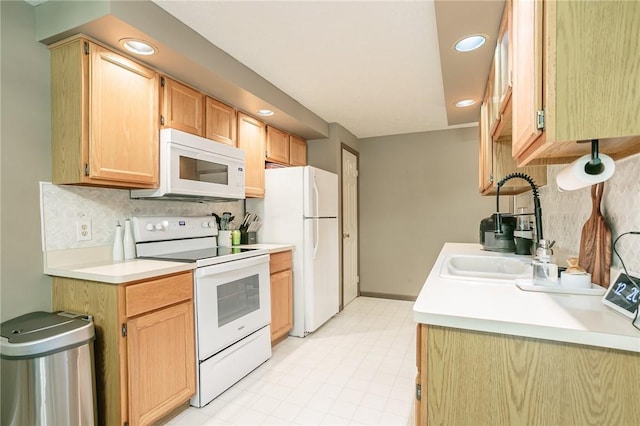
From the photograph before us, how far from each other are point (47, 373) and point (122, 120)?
1.31m

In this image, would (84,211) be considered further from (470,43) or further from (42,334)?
(470,43)

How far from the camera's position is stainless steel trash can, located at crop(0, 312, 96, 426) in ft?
4.27

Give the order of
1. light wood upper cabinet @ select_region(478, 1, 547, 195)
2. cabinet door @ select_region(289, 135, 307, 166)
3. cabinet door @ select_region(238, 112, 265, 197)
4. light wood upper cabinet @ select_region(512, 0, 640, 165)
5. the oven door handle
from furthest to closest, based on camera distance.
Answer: cabinet door @ select_region(289, 135, 307, 166) → cabinet door @ select_region(238, 112, 265, 197) → the oven door handle → light wood upper cabinet @ select_region(478, 1, 547, 195) → light wood upper cabinet @ select_region(512, 0, 640, 165)

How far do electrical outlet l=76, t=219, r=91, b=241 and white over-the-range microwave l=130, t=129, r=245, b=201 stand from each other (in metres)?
0.33

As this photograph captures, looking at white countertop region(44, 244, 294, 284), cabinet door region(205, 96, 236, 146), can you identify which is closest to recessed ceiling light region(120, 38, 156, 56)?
cabinet door region(205, 96, 236, 146)

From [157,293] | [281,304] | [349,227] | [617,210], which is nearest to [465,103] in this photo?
[617,210]

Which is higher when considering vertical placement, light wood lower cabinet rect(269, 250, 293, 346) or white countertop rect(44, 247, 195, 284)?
white countertop rect(44, 247, 195, 284)

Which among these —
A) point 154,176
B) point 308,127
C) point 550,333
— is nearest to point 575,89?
point 550,333

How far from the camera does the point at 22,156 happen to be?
63.5 inches

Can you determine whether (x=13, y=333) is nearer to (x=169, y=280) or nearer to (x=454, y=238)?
(x=169, y=280)

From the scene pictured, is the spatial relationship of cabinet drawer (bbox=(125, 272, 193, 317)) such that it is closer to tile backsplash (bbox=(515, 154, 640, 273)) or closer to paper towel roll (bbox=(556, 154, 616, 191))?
paper towel roll (bbox=(556, 154, 616, 191))

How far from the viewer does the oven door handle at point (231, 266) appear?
1.92 meters

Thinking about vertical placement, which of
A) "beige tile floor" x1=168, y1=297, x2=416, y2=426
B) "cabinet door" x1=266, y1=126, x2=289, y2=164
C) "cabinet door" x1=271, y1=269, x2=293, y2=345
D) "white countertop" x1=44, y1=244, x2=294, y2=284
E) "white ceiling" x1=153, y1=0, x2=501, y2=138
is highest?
"white ceiling" x1=153, y1=0, x2=501, y2=138

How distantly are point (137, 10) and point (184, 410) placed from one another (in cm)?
223
